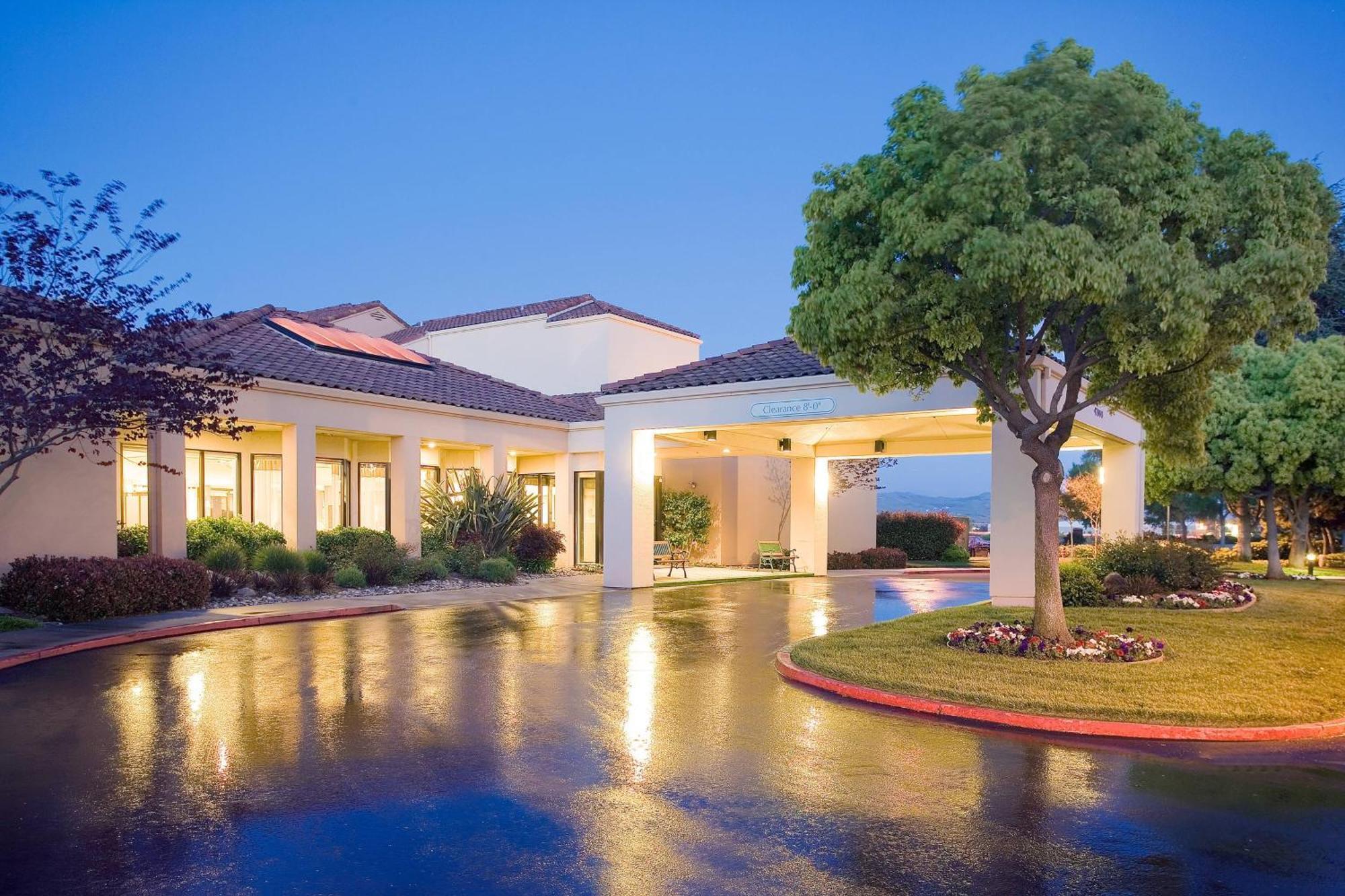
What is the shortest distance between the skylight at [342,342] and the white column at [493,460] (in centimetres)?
382

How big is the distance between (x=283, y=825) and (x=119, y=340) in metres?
11.7

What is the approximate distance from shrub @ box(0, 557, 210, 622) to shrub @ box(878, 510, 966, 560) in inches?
1096

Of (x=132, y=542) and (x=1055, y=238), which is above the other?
(x=1055, y=238)

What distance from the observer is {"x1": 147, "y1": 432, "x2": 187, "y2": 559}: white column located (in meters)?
18.8

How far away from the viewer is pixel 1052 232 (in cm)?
978

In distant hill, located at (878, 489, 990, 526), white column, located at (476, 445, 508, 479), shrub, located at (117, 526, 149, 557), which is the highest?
white column, located at (476, 445, 508, 479)

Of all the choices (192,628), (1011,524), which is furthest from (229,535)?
(1011,524)

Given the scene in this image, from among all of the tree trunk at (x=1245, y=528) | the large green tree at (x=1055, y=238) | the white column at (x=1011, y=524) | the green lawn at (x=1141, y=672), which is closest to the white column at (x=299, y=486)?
A: the green lawn at (x=1141, y=672)

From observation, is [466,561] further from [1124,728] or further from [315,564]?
[1124,728]

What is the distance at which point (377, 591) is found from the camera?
66.5ft

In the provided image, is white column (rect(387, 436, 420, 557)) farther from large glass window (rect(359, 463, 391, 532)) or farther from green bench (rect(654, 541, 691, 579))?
green bench (rect(654, 541, 691, 579))

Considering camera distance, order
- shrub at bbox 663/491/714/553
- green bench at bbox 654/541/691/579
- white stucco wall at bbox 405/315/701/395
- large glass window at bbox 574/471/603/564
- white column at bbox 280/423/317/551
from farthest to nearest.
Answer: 1. white stucco wall at bbox 405/315/701/395
2. shrub at bbox 663/491/714/553
3. large glass window at bbox 574/471/603/564
4. green bench at bbox 654/541/691/579
5. white column at bbox 280/423/317/551

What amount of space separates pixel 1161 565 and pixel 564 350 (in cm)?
2331

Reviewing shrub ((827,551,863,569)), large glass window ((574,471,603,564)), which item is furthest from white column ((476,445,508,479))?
shrub ((827,551,863,569))
